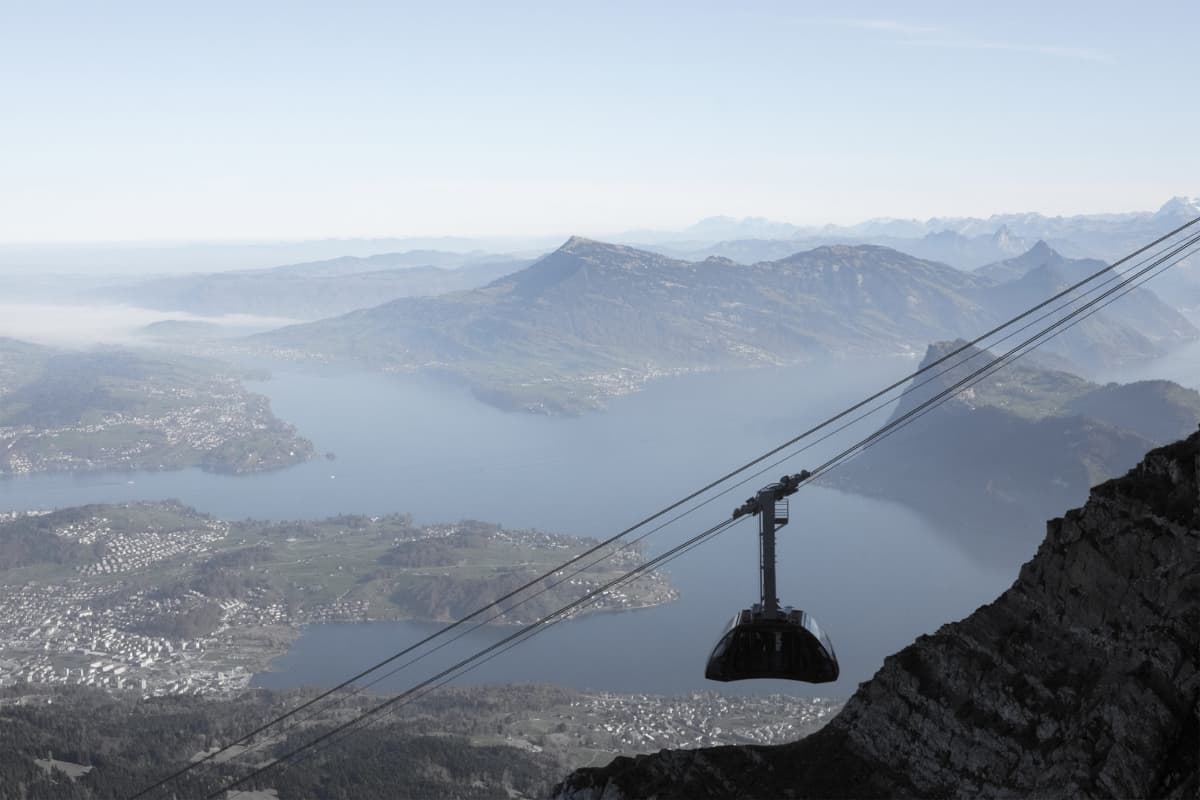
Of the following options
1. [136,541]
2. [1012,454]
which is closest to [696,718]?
[1012,454]

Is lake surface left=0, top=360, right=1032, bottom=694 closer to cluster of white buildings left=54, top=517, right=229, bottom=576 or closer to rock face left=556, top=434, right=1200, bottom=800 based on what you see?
cluster of white buildings left=54, top=517, right=229, bottom=576

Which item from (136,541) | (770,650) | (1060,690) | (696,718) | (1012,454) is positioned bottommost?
(136,541)

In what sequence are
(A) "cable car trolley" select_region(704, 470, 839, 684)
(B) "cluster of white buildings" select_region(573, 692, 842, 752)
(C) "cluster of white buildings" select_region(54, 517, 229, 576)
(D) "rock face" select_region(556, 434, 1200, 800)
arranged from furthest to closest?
1. (C) "cluster of white buildings" select_region(54, 517, 229, 576)
2. (B) "cluster of white buildings" select_region(573, 692, 842, 752)
3. (A) "cable car trolley" select_region(704, 470, 839, 684)
4. (D) "rock face" select_region(556, 434, 1200, 800)

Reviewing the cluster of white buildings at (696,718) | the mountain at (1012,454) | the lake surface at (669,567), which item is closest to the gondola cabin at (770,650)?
the cluster of white buildings at (696,718)

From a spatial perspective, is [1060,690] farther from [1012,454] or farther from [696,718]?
[1012,454]

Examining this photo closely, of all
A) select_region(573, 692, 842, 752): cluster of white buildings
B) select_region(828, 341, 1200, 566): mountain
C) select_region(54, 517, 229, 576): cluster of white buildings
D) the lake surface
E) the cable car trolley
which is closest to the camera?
the cable car trolley

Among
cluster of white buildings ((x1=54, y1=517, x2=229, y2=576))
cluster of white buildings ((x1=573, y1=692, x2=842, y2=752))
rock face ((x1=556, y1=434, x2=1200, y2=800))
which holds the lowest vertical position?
cluster of white buildings ((x1=54, y1=517, x2=229, y2=576))

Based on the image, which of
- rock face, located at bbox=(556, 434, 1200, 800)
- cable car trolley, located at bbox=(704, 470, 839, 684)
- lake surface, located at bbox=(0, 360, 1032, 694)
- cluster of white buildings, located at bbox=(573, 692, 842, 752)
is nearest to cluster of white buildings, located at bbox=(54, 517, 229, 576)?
lake surface, located at bbox=(0, 360, 1032, 694)
